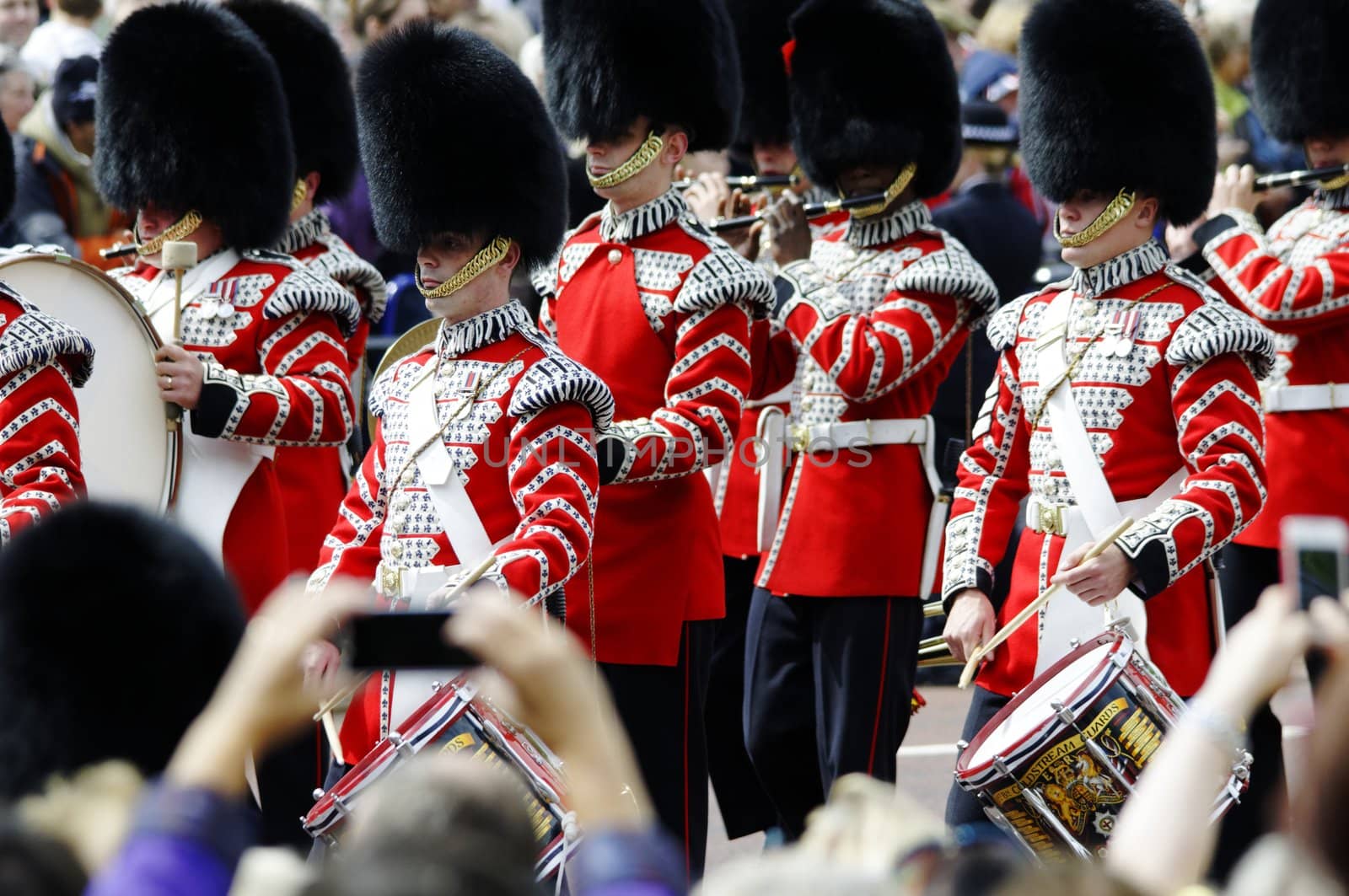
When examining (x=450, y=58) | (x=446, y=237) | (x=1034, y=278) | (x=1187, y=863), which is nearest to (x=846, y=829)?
(x=1187, y=863)

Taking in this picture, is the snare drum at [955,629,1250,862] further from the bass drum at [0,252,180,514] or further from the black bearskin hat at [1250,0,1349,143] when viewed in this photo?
the black bearskin hat at [1250,0,1349,143]

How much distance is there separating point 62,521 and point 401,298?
5560mm

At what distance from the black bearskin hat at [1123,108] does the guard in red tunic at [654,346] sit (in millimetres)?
710

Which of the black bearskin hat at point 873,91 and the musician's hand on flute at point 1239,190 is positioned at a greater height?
the black bearskin hat at point 873,91

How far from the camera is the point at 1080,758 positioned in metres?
3.88

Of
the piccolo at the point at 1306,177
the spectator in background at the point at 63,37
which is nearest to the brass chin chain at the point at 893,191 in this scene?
the piccolo at the point at 1306,177

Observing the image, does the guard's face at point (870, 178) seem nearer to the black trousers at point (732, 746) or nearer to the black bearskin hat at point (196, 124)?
the black trousers at point (732, 746)

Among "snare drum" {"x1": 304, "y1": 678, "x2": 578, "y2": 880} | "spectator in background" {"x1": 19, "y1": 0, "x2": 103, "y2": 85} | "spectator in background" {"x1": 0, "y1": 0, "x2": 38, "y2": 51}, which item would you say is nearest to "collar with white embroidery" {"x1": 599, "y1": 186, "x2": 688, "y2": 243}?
"snare drum" {"x1": 304, "y1": 678, "x2": 578, "y2": 880}

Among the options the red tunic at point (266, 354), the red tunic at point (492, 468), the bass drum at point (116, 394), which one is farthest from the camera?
the red tunic at point (266, 354)

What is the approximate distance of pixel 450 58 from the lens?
15.2 ft

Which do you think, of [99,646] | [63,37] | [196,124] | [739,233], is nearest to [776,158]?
[739,233]

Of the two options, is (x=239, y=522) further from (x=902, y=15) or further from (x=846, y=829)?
(x=846, y=829)

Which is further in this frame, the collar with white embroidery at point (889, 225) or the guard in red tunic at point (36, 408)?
the collar with white embroidery at point (889, 225)

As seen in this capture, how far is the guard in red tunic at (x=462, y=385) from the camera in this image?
416 centimetres
